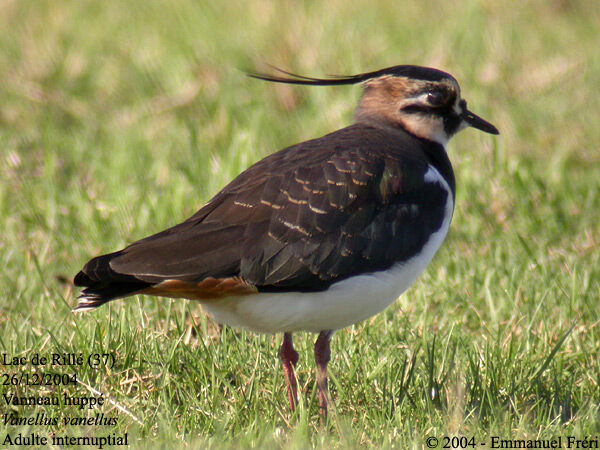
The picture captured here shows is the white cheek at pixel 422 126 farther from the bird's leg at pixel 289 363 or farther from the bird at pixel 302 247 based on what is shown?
the bird's leg at pixel 289 363

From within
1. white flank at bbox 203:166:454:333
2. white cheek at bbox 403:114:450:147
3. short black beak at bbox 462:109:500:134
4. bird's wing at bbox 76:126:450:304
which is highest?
short black beak at bbox 462:109:500:134

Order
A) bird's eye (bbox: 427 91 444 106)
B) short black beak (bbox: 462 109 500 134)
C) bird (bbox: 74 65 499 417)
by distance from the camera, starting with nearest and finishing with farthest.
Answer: bird (bbox: 74 65 499 417) → bird's eye (bbox: 427 91 444 106) → short black beak (bbox: 462 109 500 134)

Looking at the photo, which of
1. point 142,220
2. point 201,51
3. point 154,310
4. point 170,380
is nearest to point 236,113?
point 201,51

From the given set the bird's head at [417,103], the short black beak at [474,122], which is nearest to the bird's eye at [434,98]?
the bird's head at [417,103]

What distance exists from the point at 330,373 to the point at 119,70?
4944 mm

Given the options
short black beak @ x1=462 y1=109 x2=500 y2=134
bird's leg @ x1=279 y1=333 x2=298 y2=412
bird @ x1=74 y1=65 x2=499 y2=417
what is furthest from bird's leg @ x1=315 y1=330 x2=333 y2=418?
short black beak @ x1=462 y1=109 x2=500 y2=134

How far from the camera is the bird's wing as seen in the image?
4.19 m

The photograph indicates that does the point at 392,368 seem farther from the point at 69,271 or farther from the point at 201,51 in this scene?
the point at 201,51

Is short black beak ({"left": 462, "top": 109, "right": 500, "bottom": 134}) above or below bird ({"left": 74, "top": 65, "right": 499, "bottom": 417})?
above

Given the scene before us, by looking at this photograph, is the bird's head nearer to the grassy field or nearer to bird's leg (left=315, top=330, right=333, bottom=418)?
the grassy field

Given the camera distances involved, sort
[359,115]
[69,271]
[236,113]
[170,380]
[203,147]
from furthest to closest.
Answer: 1. [236,113]
2. [203,147]
3. [69,271]
4. [359,115]
5. [170,380]

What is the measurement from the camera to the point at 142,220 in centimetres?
635

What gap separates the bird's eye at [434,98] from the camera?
5066 millimetres

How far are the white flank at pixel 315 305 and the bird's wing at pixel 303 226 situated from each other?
0.05 m
